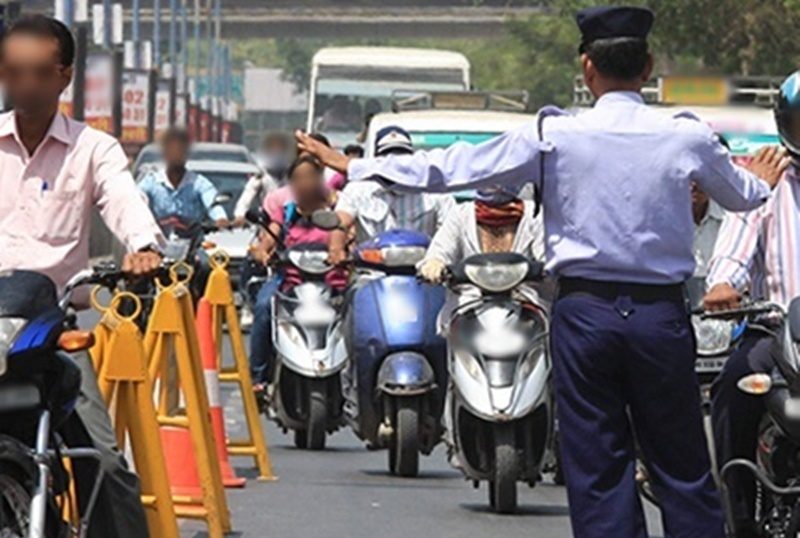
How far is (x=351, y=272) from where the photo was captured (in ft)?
50.5

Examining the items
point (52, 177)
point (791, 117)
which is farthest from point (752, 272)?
point (52, 177)

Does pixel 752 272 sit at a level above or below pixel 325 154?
below

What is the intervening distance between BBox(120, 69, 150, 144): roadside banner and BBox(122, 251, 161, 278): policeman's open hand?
184 ft

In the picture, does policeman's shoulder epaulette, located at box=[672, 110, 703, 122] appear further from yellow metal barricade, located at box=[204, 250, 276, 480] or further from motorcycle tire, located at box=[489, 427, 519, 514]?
yellow metal barricade, located at box=[204, 250, 276, 480]

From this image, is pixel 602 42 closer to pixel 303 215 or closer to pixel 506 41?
pixel 303 215

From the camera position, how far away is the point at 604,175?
7949mm

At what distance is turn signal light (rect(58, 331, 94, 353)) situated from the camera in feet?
23.4

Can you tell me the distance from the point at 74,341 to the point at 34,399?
247 millimetres

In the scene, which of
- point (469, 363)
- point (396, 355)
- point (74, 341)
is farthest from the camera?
point (396, 355)

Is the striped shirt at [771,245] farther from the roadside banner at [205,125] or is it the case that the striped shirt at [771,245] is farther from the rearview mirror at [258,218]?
the roadside banner at [205,125]

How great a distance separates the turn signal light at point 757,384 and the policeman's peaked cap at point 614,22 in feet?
3.65

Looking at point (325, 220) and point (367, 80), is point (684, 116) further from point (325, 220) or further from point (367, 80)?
point (367, 80)

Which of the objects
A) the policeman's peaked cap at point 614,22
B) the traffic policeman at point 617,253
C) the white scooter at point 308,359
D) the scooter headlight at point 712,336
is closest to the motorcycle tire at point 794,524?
the traffic policeman at point 617,253

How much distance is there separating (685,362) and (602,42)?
100 cm
